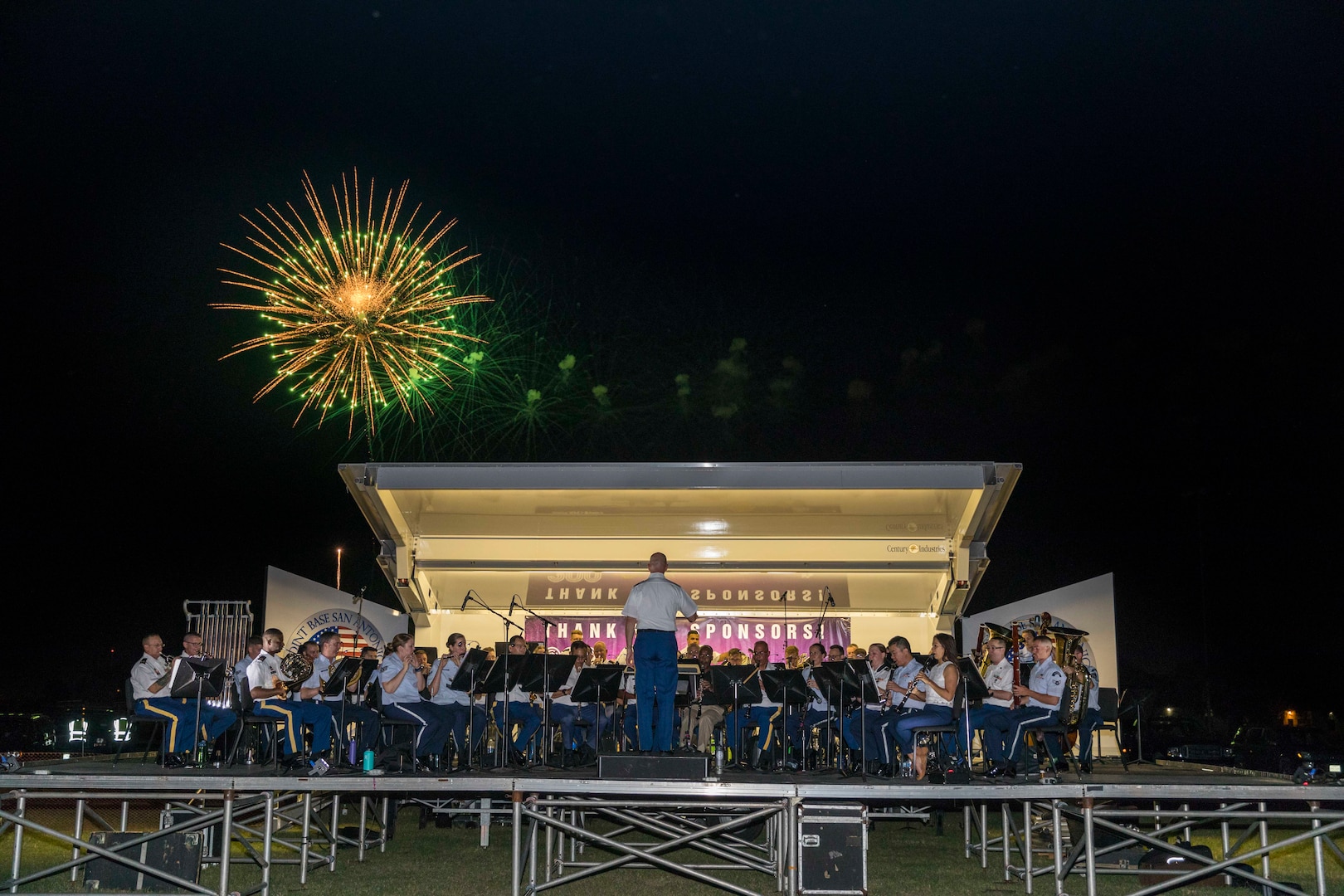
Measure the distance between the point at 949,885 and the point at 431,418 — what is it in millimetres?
14731

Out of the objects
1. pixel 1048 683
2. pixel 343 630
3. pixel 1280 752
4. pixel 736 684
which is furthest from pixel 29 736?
pixel 1280 752

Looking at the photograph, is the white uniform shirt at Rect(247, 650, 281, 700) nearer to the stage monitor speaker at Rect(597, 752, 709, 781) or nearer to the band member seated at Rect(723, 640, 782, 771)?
the stage monitor speaker at Rect(597, 752, 709, 781)

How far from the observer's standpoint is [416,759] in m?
12.3

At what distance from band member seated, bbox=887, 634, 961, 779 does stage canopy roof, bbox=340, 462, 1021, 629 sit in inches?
139

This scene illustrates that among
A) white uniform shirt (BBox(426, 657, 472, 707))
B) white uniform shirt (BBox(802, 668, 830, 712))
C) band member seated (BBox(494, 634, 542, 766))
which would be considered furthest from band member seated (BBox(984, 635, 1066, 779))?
white uniform shirt (BBox(426, 657, 472, 707))

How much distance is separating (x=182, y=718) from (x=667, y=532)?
6.95 m

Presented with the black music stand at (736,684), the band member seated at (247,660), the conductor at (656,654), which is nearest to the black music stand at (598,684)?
the conductor at (656,654)

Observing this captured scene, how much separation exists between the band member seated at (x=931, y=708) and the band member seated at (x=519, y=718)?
425cm

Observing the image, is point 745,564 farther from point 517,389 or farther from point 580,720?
point 517,389

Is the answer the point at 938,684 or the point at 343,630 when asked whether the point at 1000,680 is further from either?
the point at 343,630

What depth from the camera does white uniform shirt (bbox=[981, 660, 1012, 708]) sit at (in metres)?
11.7

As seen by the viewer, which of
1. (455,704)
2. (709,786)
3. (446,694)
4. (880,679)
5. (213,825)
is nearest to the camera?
(709,786)

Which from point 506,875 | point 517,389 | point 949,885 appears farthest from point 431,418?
point 949,885

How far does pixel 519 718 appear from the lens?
1355 cm
